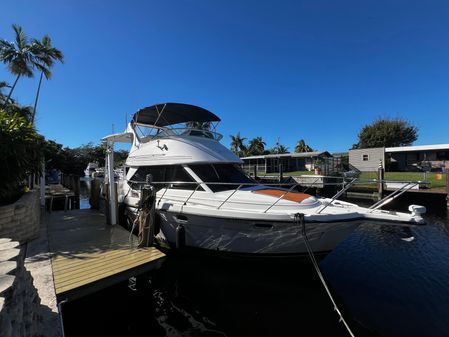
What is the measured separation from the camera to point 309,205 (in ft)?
18.9

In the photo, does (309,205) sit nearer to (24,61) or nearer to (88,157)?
(24,61)

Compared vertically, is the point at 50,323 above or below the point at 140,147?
below

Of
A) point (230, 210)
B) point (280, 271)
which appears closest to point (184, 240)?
point (230, 210)

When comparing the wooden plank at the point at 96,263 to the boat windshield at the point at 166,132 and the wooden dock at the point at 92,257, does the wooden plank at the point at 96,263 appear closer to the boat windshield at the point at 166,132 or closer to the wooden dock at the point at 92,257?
the wooden dock at the point at 92,257

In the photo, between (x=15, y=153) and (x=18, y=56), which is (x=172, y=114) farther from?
(x=18, y=56)

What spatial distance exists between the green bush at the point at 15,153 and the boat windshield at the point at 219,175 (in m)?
3.99

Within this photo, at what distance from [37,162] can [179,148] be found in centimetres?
373

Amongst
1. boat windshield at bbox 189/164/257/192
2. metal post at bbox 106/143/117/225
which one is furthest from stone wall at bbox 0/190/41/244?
boat windshield at bbox 189/164/257/192

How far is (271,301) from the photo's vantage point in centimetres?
507

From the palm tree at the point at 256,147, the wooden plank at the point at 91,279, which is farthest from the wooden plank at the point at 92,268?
the palm tree at the point at 256,147

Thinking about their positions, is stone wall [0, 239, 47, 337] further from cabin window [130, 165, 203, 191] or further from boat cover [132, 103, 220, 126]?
boat cover [132, 103, 220, 126]

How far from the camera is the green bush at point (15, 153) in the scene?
5.62 m

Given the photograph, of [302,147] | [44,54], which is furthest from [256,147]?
[44,54]

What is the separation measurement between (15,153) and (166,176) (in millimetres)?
3617
